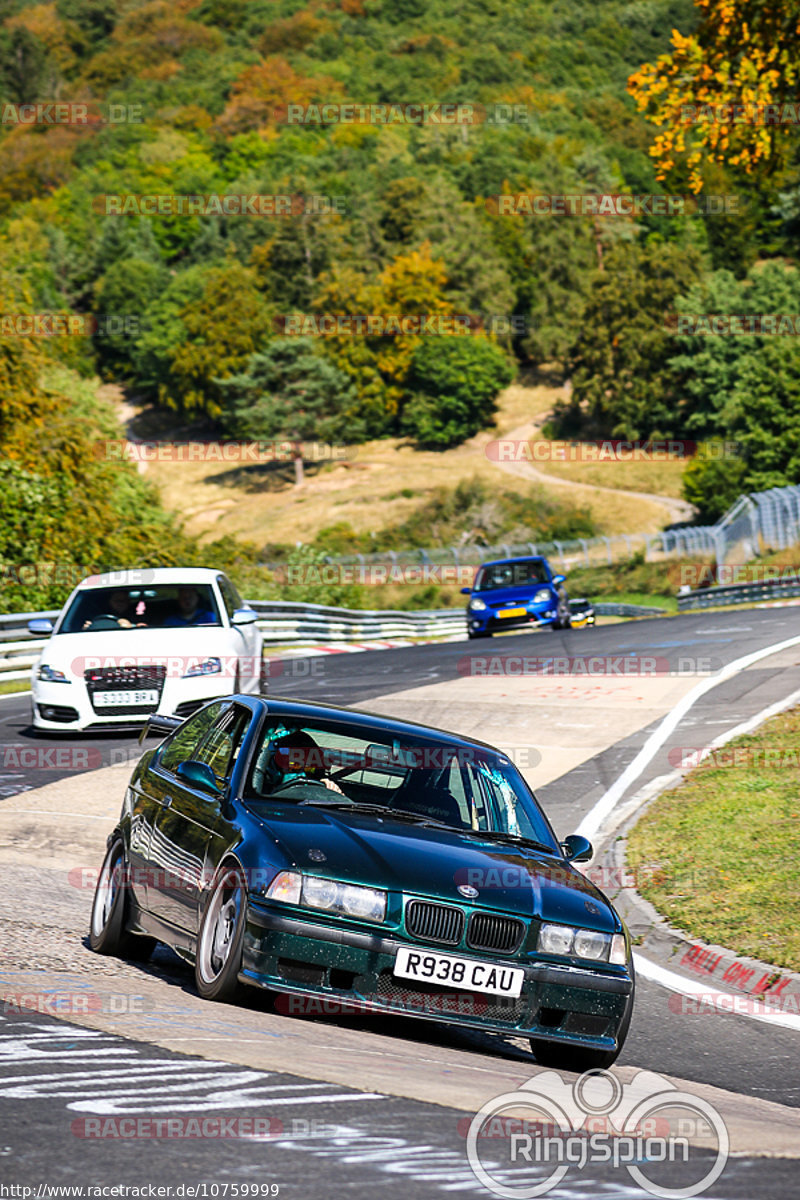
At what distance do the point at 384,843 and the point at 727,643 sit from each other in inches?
732

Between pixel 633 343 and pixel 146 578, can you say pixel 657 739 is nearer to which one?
pixel 146 578

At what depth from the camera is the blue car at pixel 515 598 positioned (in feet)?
105

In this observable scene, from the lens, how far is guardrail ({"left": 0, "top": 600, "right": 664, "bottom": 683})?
70.4ft

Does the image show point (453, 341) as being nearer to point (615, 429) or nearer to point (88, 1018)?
point (615, 429)

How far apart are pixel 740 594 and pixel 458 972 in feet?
120

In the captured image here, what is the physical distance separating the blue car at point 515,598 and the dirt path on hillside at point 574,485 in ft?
195

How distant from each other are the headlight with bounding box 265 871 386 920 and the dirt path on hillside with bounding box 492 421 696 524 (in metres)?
86.0

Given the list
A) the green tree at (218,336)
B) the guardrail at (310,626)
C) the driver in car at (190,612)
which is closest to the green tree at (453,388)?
the green tree at (218,336)

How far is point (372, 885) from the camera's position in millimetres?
6074

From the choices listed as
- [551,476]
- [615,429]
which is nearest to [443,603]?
[551,476]

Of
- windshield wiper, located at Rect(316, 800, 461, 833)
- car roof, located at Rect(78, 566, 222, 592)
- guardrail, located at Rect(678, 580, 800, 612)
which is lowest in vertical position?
guardrail, located at Rect(678, 580, 800, 612)

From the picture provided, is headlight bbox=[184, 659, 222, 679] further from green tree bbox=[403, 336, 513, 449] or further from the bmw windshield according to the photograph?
green tree bbox=[403, 336, 513, 449]

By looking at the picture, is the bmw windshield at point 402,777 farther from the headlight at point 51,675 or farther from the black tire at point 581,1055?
the headlight at point 51,675

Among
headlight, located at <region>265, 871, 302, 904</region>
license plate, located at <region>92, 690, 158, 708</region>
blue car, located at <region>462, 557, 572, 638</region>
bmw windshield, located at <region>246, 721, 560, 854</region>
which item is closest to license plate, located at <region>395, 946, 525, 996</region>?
headlight, located at <region>265, 871, 302, 904</region>
